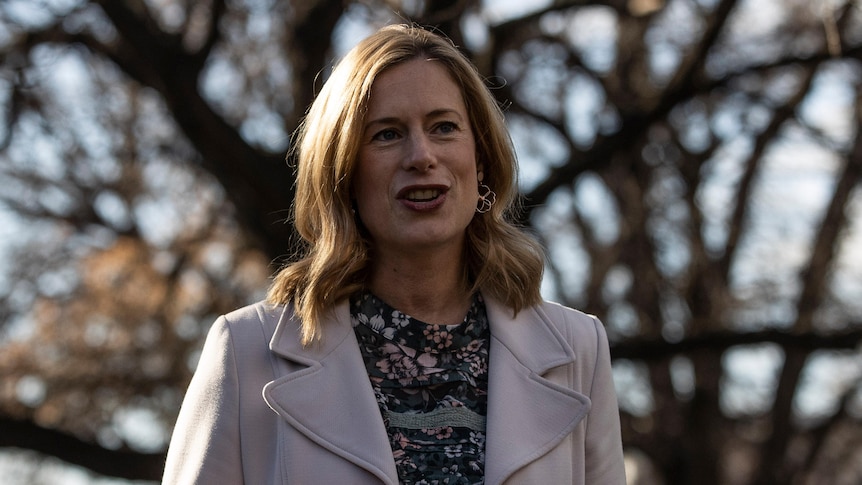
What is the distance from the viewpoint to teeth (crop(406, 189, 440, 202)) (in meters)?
3.13

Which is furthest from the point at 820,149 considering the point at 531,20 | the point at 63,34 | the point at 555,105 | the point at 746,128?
the point at 63,34

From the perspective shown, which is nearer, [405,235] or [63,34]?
[405,235]

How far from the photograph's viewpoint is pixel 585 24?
36.1 ft

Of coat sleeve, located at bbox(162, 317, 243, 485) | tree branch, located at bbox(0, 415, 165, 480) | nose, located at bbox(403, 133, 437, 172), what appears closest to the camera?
coat sleeve, located at bbox(162, 317, 243, 485)

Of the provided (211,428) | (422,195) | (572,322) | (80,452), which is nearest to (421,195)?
(422,195)

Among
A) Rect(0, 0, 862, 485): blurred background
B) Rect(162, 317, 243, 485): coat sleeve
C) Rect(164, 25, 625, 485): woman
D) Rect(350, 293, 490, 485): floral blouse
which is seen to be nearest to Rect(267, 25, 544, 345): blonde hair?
Rect(164, 25, 625, 485): woman

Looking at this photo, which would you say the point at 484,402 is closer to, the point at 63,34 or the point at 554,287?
the point at 63,34

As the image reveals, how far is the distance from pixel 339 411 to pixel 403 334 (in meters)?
0.26

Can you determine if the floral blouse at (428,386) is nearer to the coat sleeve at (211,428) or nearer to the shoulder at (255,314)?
the shoulder at (255,314)

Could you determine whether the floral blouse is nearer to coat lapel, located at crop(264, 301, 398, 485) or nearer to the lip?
coat lapel, located at crop(264, 301, 398, 485)

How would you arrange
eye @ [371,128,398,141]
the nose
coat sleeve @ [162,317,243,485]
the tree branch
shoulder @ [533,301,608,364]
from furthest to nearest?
the tree branch < shoulder @ [533,301,608,364] < eye @ [371,128,398,141] < the nose < coat sleeve @ [162,317,243,485]

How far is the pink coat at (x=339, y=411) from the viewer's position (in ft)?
9.84

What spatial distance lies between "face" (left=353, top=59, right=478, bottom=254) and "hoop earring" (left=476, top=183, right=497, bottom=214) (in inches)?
6.3

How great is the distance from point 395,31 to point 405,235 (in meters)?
0.57
